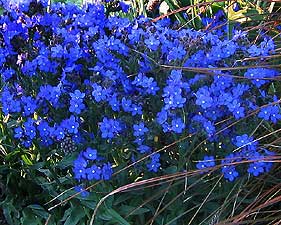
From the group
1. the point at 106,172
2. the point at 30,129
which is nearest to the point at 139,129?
the point at 106,172

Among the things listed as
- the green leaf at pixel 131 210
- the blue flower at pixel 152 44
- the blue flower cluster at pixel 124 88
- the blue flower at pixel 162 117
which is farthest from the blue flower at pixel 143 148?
the blue flower at pixel 152 44

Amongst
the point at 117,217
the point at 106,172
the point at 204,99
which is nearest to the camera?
the point at 204,99

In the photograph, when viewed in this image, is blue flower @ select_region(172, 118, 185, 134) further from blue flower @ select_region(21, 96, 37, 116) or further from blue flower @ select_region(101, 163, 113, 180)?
blue flower @ select_region(21, 96, 37, 116)

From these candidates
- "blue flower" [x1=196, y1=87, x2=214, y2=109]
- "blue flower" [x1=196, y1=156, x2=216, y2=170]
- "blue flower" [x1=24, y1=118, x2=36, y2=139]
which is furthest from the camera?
"blue flower" [x1=24, y1=118, x2=36, y2=139]

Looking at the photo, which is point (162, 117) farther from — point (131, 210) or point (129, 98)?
point (131, 210)

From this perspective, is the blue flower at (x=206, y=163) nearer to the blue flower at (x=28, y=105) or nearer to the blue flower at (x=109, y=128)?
the blue flower at (x=109, y=128)

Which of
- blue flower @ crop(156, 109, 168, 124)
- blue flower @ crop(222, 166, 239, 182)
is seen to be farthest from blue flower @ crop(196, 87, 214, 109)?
blue flower @ crop(222, 166, 239, 182)

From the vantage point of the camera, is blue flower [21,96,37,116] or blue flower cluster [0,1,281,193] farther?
blue flower [21,96,37,116]

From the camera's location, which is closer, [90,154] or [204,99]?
[204,99]

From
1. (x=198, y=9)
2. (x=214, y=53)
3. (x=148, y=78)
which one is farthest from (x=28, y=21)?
(x=198, y=9)

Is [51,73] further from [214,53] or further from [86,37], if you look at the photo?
[214,53]
